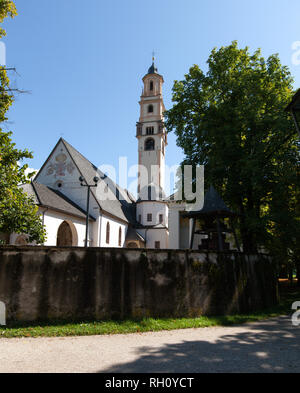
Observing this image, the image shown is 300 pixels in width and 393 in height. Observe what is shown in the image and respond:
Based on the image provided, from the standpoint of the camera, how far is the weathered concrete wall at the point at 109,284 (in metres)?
8.45

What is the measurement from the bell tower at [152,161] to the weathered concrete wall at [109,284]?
30.5m

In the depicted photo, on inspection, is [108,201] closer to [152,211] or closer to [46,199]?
[152,211]

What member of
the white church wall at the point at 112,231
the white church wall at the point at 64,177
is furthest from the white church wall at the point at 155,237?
the white church wall at the point at 64,177

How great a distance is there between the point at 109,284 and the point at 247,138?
11913 millimetres

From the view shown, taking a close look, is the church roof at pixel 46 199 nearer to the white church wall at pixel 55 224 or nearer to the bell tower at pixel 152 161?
the white church wall at pixel 55 224

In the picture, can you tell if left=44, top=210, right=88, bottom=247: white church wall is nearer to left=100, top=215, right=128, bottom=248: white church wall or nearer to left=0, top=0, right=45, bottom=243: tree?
left=100, top=215, right=128, bottom=248: white church wall

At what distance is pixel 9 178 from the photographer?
411 inches

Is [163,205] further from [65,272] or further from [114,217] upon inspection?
[65,272]

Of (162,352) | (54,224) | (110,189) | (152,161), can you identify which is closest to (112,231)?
(110,189)

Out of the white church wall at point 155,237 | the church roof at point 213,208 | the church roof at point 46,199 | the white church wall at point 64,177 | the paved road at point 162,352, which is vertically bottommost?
the paved road at point 162,352

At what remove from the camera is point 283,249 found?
16344 mm

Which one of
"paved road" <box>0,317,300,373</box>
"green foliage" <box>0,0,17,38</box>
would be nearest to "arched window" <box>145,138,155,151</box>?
"green foliage" <box>0,0,17,38</box>
